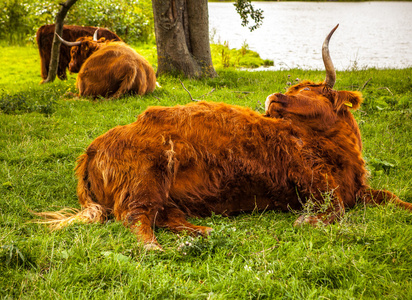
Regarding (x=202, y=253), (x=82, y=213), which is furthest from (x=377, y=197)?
(x=82, y=213)

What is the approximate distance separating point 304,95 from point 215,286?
2128 mm

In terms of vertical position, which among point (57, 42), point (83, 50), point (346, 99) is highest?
point (57, 42)

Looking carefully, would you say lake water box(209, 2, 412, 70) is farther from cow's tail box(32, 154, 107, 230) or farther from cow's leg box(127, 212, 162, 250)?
cow's leg box(127, 212, 162, 250)

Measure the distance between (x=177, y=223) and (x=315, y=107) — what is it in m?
1.65

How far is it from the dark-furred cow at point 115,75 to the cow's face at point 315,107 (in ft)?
15.2

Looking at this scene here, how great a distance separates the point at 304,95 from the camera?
3.87 metres

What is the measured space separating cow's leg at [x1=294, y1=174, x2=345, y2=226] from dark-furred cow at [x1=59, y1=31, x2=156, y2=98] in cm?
520

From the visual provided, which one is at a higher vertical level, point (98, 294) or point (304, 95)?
point (304, 95)

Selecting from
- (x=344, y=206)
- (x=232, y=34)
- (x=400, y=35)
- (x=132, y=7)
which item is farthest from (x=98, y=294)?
(x=400, y=35)

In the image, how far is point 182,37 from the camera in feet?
30.5

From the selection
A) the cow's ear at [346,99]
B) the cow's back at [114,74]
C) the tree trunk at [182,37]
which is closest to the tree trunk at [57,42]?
the cow's back at [114,74]

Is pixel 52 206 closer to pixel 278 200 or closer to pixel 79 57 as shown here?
pixel 278 200

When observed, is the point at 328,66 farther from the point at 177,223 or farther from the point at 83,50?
the point at 83,50

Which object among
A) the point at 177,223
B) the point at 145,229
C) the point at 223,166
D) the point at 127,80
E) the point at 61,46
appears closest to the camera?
the point at 145,229
